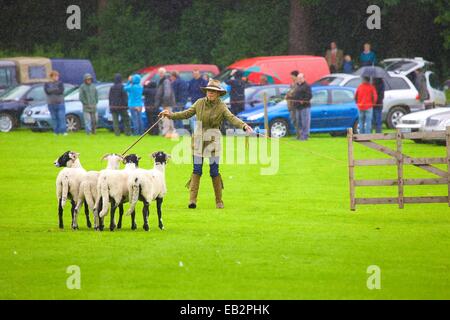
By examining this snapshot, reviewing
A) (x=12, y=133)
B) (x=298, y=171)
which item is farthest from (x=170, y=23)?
(x=298, y=171)

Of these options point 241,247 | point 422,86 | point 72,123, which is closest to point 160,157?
point 241,247

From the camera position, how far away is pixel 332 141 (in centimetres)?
3462

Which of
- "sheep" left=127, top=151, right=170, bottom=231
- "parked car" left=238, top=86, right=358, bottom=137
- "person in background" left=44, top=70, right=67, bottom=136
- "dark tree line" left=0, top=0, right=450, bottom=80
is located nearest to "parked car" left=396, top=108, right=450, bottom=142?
"parked car" left=238, top=86, right=358, bottom=137

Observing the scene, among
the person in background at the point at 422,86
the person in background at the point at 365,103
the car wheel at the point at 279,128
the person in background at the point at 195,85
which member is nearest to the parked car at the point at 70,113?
the person in background at the point at 195,85

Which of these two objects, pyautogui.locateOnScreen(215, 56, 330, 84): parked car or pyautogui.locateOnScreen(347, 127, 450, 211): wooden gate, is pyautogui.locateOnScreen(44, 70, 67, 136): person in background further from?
pyautogui.locateOnScreen(347, 127, 450, 211): wooden gate

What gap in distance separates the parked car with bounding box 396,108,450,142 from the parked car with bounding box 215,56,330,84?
865cm

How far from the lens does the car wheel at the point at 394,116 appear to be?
39.9 metres

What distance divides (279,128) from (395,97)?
552cm

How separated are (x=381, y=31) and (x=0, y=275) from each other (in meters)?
39.0

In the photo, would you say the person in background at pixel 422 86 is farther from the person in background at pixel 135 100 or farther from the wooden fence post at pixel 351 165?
the wooden fence post at pixel 351 165
